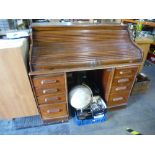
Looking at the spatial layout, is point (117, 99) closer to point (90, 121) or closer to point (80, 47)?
point (90, 121)

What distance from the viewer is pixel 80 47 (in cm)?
124

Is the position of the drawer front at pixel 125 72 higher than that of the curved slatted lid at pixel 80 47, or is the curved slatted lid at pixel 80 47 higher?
the curved slatted lid at pixel 80 47

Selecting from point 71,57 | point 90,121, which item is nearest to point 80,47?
point 71,57

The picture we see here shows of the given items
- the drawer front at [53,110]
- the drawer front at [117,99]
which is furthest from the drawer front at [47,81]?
the drawer front at [117,99]

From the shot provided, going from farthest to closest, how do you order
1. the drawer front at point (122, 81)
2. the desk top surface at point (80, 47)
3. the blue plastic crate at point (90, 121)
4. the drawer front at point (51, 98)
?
the blue plastic crate at point (90, 121)
the drawer front at point (122, 81)
the drawer front at point (51, 98)
the desk top surface at point (80, 47)

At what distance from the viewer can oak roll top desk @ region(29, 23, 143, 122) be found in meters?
1.13

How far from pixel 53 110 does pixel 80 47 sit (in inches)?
29.6

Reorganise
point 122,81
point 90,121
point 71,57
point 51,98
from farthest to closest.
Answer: point 90,121
point 122,81
point 51,98
point 71,57

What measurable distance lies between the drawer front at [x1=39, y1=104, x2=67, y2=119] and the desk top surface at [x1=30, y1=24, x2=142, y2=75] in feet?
1.52

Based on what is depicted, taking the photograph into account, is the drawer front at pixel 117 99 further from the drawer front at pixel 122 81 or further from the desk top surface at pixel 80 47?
the desk top surface at pixel 80 47

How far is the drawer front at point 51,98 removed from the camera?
127cm

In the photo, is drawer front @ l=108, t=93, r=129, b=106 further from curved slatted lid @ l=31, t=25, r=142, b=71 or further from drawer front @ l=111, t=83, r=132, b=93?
curved slatted lid @ l=31, t=25, r=142, b=71

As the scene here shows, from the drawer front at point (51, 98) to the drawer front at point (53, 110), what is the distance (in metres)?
0.06
